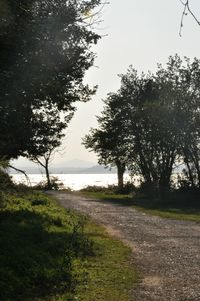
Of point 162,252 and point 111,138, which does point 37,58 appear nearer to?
point 162,252

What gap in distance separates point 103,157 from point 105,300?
55.3 meters

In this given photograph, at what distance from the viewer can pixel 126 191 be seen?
62.0 meters

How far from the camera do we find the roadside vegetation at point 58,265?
38.7 feet

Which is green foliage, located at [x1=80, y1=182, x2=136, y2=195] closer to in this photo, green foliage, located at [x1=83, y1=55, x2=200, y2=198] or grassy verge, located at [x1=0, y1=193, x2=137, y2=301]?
green foliage, located at [x1=83, y1=55, x2=200, y2=198]

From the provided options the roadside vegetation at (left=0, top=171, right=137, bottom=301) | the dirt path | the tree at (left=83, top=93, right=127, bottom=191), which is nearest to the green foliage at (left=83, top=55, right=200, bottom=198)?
the tree at (left=83, top=93, right=127, bottom=191)

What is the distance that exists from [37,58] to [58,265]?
969cm

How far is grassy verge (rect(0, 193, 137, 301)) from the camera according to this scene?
1179 cm

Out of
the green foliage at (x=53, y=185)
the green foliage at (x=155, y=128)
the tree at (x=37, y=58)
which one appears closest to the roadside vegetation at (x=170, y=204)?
the green foliage at (x=155, y=128)

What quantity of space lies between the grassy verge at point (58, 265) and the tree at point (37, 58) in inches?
209

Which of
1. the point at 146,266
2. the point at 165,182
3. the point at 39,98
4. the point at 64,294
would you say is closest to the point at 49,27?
the point at 39,98

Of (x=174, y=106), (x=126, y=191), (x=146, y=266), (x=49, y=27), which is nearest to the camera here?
(x=146, y=266)

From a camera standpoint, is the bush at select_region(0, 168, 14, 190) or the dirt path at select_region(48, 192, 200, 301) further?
the bush at select_region(0, 168, 14, 190)

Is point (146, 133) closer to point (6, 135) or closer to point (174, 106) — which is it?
point (174, 106)

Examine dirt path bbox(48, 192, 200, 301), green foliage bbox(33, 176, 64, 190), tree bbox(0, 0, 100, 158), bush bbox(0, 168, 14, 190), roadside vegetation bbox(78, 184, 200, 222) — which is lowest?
dirt path bbox(48, 192, 200, 301)
